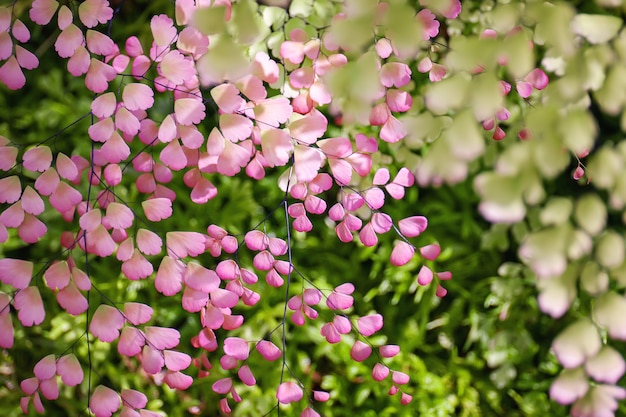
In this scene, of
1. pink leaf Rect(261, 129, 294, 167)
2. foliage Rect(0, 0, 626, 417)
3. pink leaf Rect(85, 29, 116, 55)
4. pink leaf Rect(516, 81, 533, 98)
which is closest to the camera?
foliage Rect(0, 0, 626, 417)

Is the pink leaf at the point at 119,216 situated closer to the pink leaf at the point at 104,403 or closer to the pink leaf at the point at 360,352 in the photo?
the pink leaf at the point at 104,403

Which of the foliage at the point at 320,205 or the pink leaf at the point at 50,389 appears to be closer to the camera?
the foliage at the point at 320,205

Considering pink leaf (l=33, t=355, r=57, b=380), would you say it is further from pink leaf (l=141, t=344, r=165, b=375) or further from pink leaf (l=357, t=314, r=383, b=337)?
pink leaf (l=357, t=314, r=383, b=337)

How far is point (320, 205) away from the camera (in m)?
0.92

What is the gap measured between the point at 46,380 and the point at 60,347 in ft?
2.74

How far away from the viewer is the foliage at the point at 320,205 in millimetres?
531

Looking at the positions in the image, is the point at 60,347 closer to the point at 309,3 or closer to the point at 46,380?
the point at 46,380

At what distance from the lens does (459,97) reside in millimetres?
530

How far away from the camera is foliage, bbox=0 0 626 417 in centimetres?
53

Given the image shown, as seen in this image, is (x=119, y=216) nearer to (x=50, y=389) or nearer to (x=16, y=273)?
(x=16, y=273)

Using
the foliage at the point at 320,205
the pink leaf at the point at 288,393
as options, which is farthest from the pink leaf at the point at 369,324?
the pink leaf at the point at 288,393

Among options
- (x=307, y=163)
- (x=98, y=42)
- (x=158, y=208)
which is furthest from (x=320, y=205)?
(x=98, y=42)


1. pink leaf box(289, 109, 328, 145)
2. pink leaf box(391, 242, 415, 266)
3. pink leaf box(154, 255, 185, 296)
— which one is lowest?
pink leaf box(391, 242, 415, 266)

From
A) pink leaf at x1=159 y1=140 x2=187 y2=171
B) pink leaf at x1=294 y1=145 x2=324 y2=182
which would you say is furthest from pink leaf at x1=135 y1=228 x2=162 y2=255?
pink leaf at x1=294 y1=145 x2=324 y2=182
